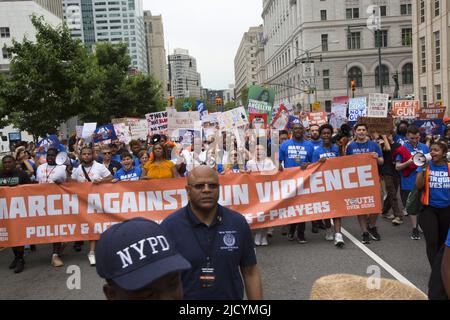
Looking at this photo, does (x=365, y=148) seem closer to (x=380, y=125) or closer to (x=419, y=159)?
(x=380, y=125)

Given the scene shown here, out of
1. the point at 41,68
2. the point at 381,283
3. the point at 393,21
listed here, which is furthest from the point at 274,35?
the point at 381,283

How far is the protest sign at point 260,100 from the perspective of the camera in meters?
11.2

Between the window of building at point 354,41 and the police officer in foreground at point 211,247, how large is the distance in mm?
73495

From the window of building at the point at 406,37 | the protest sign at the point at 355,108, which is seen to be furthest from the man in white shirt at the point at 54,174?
the window of building at the point at 406,37

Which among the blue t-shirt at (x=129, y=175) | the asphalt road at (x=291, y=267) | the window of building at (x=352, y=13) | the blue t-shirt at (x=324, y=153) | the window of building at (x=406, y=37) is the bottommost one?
the asphalt road at (x=291, y=267)

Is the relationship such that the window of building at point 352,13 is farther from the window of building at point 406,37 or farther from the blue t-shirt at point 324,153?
the blue t-shirt at point 324,153

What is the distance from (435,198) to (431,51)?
127 feet

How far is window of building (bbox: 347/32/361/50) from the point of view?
71.8 m

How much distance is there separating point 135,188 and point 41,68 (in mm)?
14348

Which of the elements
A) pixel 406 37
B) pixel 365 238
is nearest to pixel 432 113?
pixel 365 238

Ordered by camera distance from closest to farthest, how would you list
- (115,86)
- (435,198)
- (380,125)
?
(435,198) → (380,125) → (115,86)

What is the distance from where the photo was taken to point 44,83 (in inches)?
761

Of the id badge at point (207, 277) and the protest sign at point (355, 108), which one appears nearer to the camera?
the id badge at point (207, 277)
